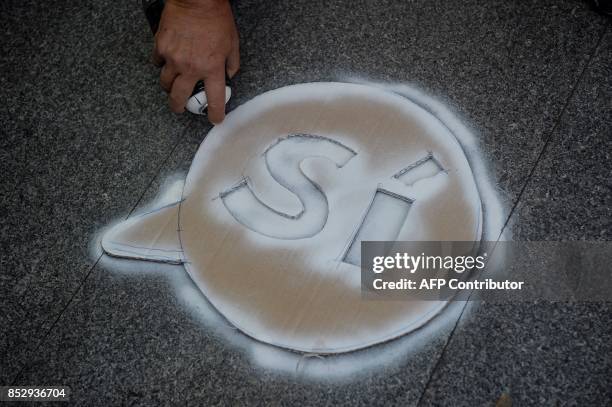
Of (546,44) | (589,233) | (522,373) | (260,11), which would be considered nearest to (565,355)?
(522,373)

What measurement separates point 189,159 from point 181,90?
0.88ft

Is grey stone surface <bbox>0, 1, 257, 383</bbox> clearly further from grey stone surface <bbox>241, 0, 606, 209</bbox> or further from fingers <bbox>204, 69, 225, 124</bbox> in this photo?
grey stone surface <bbox>241, 0, 606, 209</bbox>

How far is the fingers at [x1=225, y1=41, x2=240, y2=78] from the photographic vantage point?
6.38ft

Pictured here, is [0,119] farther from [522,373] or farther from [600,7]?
[600,7]

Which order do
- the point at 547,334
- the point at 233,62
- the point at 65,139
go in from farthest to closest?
the point at 65,139 → the point at 233,62 → the point at 547,334

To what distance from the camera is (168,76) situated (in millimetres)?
1904

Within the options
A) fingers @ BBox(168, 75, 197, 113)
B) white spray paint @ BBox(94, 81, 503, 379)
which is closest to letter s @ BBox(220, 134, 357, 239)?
white spray paint @ BBox(94, 81, 503, 379)

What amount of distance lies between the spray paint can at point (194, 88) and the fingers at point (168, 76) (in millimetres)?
92

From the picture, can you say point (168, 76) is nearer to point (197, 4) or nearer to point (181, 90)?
point (181, 90)

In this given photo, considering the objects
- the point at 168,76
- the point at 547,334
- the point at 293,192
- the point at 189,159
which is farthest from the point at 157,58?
the point at 547,334

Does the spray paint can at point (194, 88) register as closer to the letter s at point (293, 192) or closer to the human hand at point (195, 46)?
the human hand at point (195, 46)

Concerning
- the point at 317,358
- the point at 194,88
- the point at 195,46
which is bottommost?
the point at 317,358

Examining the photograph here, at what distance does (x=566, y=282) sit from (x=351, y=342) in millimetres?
752

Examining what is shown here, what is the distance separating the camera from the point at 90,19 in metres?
2.27
